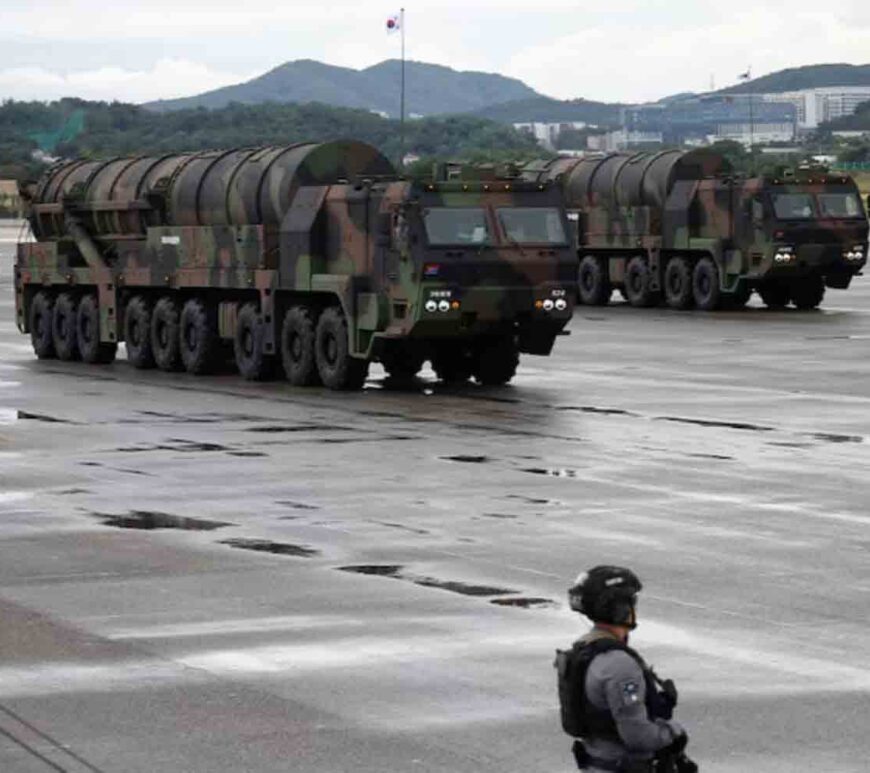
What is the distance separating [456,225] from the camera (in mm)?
31562

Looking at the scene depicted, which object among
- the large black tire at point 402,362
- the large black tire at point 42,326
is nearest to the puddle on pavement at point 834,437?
the large black tire at point 402,362

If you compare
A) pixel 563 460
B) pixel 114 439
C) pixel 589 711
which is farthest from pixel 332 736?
pixel 114 439

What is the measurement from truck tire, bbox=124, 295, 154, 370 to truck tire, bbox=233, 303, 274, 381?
2635mm

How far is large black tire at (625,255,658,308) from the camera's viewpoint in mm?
52594

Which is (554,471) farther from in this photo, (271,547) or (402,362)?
(402,362)

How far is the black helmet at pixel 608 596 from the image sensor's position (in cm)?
793

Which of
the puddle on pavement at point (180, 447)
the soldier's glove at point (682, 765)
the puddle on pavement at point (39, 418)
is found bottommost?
the puddle on pavement at point (39, 418)

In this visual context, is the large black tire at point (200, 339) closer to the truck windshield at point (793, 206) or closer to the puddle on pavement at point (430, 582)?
the truck windshield at point (793, 206)

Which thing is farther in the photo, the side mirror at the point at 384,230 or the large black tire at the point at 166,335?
the large black tire at the point at 166,335

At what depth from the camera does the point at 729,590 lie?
15.4 metres

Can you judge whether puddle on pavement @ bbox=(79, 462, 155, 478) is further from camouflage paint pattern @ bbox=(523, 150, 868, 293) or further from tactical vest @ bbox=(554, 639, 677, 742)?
camouflage paint pattern @ bbox=(523, 150, 868, 293)

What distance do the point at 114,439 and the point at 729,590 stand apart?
37.0 feet

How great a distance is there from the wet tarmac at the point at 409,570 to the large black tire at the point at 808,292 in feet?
65.5

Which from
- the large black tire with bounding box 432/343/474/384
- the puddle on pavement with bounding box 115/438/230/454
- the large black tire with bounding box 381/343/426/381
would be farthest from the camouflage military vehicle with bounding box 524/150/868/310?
the puddle on pavement with bounding box 115/438/230/454
